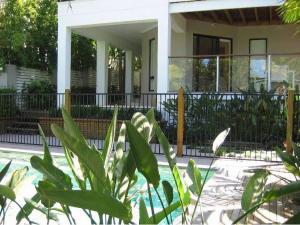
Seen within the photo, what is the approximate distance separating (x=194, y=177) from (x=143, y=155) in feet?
1.89

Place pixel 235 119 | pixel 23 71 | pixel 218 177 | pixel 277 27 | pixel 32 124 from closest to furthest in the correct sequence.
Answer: pixel 218 177, pixel 235 119, pixel 32 124, pixel 277 27, pixel 23 71

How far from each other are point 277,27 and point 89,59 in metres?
10.3

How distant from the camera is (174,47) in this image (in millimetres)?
17094

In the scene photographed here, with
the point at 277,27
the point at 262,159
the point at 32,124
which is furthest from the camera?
the point at 277,27

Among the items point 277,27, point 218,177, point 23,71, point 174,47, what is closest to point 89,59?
point 23,71

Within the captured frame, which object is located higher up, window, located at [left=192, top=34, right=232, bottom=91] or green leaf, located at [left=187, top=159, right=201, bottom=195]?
window, located at [left=192, top=34, right=232, bottom=91]

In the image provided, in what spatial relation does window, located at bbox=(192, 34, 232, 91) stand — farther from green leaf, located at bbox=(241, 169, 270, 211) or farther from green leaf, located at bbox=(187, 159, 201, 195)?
green leaf, located at bbox=(241, 169, 270, 211)

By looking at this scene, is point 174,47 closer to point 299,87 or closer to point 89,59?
point 299,87

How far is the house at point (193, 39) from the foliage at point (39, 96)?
0.69 meters

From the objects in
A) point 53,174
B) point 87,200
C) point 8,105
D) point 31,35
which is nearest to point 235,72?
point 8,105

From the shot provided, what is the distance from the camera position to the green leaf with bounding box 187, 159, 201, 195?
6.68ft

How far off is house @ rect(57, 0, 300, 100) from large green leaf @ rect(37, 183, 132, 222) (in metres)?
12.8

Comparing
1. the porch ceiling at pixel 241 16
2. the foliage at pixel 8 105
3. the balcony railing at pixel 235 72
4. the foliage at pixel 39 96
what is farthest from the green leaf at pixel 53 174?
the porch ceiling at pixel 241 16

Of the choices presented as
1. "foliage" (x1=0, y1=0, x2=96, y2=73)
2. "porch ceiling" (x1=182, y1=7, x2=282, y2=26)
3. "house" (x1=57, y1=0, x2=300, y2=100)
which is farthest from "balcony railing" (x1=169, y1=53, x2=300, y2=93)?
"foliage" (x1=0, y1=0, x2=96, y2=73)
